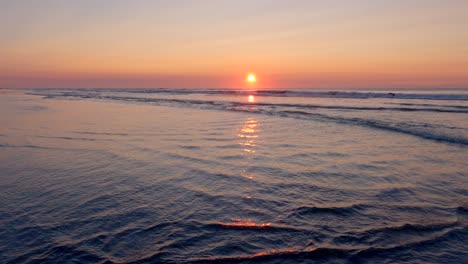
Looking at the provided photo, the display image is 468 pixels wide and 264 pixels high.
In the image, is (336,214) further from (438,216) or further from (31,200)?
(31,200)

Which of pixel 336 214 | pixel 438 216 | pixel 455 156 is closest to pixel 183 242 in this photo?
pixel 336 214

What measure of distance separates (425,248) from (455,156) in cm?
691

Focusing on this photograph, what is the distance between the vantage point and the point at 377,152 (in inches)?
406

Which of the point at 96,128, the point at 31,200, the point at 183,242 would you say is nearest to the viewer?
the point at 183,242

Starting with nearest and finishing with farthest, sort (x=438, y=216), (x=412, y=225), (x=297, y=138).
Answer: (x=412, y=225)
(x=438, y=216)
(x=297, y=138)

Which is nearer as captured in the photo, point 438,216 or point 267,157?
point 438,216

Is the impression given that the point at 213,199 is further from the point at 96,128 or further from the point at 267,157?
the point at 96,128

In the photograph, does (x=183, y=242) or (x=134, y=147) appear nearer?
(x=183, y=242)

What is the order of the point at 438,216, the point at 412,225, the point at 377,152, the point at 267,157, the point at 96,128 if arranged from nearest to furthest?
the point at 412,225 < the point at 438,216 < the point at 267,157 < the point at 377,152 < the point at 96,128

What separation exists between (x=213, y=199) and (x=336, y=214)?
2.12 metres

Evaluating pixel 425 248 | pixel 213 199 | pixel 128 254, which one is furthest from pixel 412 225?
pixel 128 254

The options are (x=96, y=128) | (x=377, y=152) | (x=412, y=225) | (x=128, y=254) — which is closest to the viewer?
(x=128, y=254)

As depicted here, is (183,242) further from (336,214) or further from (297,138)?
(297,138)

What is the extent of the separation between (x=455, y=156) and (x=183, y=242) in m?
9.04
